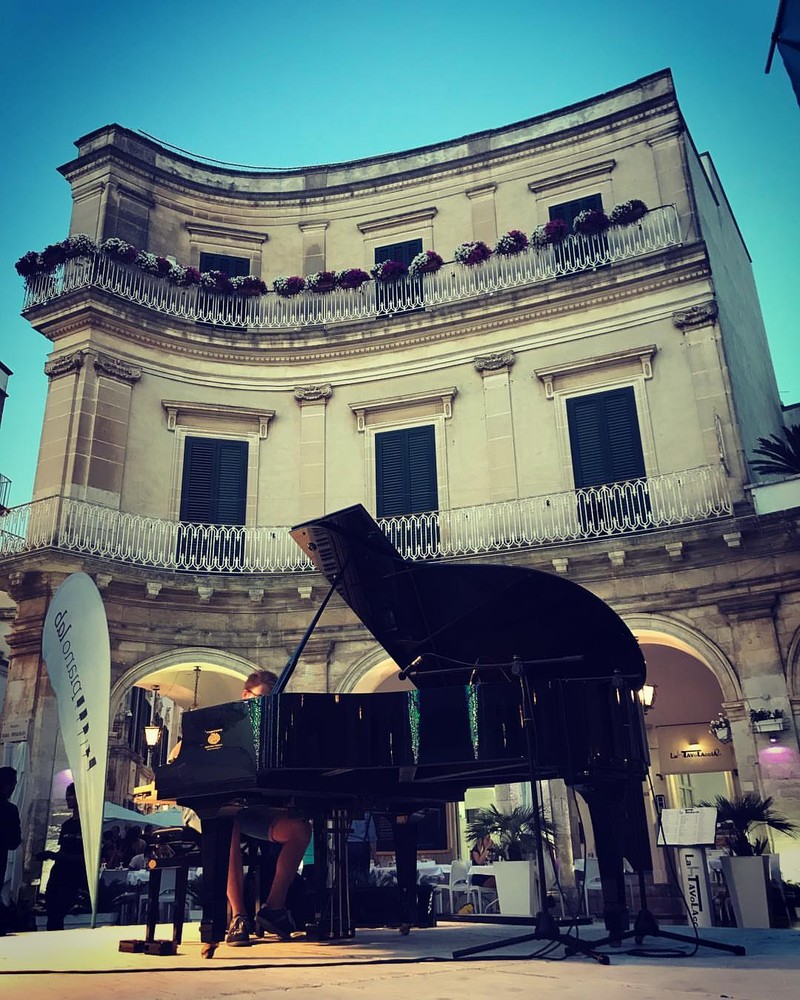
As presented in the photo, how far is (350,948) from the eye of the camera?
580 cm

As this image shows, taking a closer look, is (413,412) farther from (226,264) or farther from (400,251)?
(226,264)

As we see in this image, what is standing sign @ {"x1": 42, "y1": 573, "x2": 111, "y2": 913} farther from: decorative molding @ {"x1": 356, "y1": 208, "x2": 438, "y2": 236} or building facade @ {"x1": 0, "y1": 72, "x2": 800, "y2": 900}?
decorative molding @ {"x1": 356, "y1": 208, "x2": 438, "y2": 236}

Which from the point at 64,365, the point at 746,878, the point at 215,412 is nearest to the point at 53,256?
the point at 64,365

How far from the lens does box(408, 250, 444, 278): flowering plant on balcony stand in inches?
613

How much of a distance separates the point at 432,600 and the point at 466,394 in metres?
8.68

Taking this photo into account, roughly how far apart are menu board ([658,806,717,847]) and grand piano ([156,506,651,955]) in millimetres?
2170

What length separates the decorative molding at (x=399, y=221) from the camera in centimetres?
1671

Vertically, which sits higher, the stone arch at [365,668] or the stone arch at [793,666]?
the stone arch at [365,668]

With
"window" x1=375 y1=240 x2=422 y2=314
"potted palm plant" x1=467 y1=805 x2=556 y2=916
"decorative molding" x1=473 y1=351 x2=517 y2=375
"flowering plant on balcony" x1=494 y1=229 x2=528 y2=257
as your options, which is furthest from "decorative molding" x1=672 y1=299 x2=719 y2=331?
"potted palm plant" x1=467 y1=805 x2=556 y2=916

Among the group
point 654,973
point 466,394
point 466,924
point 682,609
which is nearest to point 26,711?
point 466,924

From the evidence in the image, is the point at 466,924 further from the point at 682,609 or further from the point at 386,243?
the point at 386,243

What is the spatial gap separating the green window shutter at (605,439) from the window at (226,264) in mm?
6913

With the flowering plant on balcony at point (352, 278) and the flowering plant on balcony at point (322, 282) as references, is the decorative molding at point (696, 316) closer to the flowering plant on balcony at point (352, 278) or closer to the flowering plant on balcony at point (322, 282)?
the flowering plant on balcony at point (352, 278)

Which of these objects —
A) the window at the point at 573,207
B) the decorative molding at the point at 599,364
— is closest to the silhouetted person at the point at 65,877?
the decorative molding at the point at 599,364
